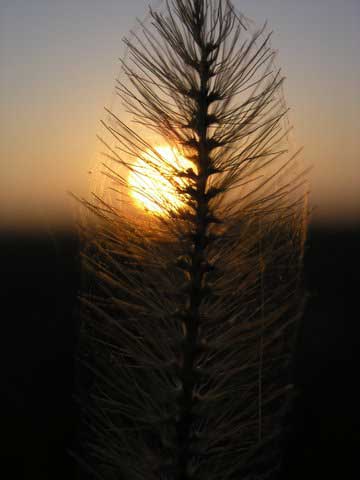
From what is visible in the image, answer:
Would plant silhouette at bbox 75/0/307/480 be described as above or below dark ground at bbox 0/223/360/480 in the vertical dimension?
above


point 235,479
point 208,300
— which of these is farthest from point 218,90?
point 235,479

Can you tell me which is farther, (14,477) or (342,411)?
(342,411)

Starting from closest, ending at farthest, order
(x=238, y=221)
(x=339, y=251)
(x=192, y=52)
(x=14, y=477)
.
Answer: (x=192, y=52) < (x=238, y=221) < (x=14, y=477) < (x=339, y=251)

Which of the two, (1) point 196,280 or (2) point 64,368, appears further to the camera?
(2) point 64,368

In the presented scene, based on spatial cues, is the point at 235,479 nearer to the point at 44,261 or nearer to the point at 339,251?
the point at 44,261

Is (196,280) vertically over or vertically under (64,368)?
over

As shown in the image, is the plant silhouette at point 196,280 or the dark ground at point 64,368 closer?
the plant silhouette at point 196,280

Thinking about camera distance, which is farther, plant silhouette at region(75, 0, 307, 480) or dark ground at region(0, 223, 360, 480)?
dark ground at region(0, 223, 360, 480)

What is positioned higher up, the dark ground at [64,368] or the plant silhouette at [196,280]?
the plant silhouette at [196,280]
